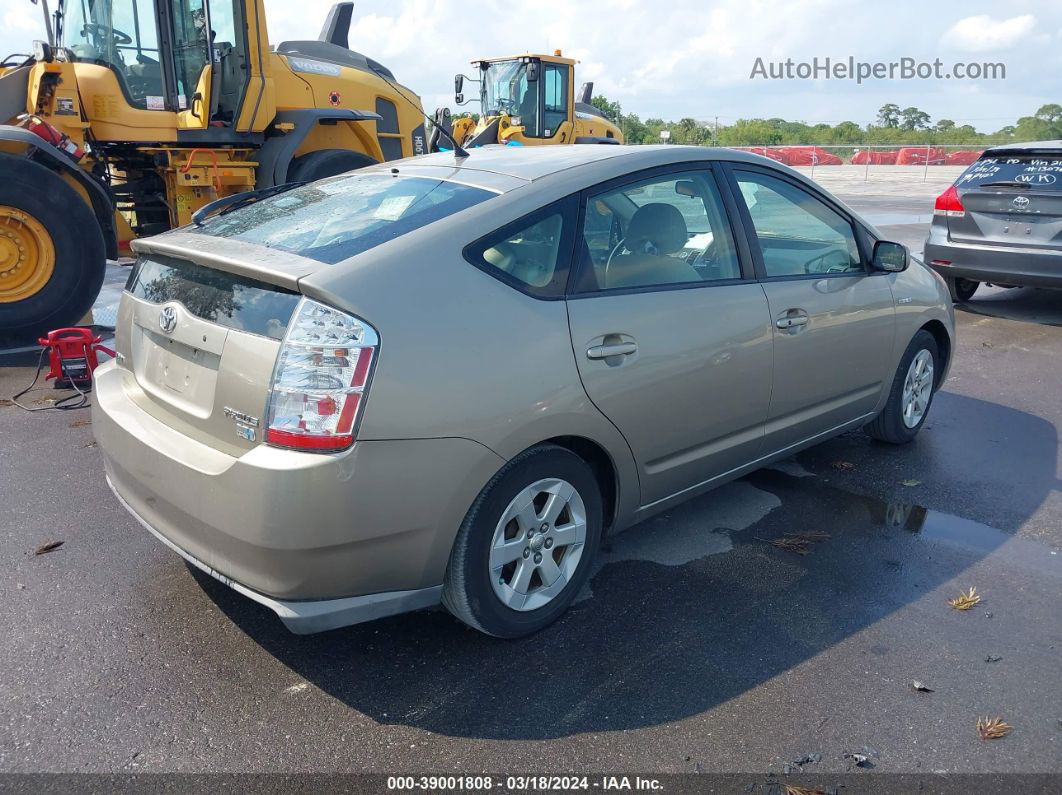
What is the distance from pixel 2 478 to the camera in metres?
4.46

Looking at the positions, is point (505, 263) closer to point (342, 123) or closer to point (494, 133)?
point (342, 123)

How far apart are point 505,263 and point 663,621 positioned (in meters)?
1.42

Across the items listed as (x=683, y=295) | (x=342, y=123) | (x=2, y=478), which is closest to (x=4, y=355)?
(x=2, y=478)

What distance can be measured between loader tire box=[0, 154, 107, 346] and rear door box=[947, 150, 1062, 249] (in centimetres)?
770

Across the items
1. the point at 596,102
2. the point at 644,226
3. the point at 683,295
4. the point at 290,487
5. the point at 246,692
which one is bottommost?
the point at 246,692

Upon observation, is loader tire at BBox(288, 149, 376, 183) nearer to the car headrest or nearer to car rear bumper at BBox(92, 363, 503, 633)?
the car headrest

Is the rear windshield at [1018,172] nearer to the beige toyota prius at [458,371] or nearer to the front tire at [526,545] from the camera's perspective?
the beige toyota prius at [458,371]

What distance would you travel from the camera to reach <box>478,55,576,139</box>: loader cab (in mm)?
17750

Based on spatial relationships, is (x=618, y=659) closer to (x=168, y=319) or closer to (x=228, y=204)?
(x=168, y=319)

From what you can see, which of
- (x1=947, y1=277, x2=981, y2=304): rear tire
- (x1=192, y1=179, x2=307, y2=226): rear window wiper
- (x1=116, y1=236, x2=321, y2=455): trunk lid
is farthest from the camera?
(x1=947, y1=277, x2=981, y2=304): rear tire

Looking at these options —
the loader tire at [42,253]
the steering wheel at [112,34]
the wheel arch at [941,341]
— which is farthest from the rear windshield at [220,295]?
the steering wheel at [112,34]

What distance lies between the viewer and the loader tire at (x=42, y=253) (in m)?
6.69

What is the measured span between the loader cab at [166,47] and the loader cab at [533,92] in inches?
393

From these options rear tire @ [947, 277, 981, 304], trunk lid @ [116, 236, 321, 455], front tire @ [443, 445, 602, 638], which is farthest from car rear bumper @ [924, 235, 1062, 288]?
trunk lid @ [116, 236, 321, 455]
